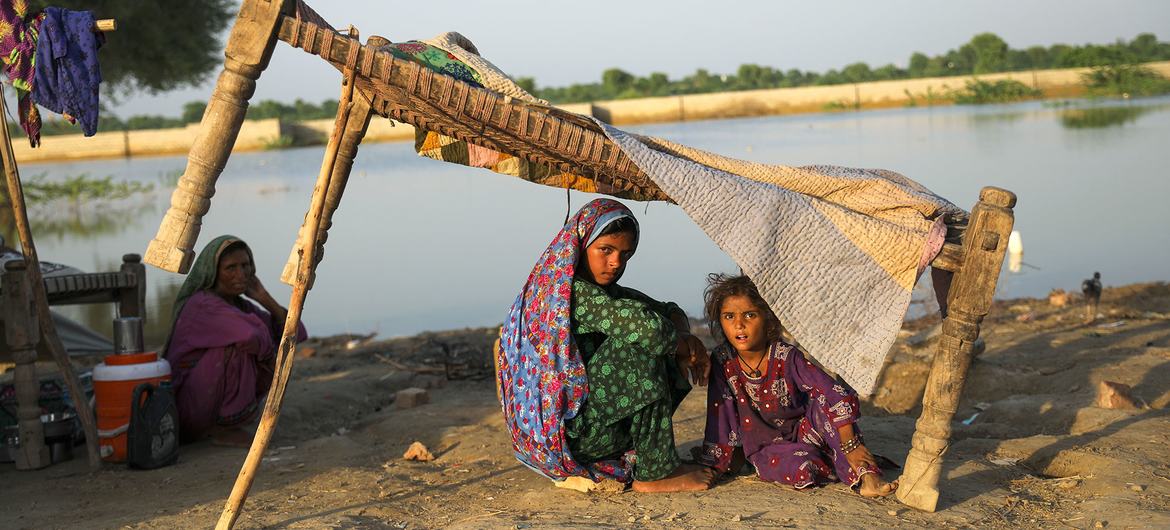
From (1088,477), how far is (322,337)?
666cm

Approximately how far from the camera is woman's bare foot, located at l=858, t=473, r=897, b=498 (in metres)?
3.71

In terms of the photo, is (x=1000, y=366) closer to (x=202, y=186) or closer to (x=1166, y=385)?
(x=1166, y=385)

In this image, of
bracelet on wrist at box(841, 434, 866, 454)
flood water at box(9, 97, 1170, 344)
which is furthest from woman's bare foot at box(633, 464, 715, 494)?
flood water at box(9, 97, 1170, 344)

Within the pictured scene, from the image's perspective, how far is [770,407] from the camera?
4031mm

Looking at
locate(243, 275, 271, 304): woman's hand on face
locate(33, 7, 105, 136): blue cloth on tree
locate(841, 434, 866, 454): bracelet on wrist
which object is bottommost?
locate(841, 434, 866, 454): bracelet on wrist

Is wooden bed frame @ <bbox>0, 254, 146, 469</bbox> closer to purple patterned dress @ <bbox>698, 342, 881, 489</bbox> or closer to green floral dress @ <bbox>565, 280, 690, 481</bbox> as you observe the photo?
green floral dress @ <bbox>565, 280, 690, 481</bbox>

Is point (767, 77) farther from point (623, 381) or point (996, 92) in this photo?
point (623, 381)

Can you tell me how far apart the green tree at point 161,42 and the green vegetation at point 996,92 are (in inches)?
1217

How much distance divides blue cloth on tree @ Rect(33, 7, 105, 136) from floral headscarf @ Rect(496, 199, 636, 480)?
193 cm

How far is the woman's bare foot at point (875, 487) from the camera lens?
3.71 metres

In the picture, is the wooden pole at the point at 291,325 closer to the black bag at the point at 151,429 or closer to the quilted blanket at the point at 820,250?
the quilted blanket at the point at 820,250

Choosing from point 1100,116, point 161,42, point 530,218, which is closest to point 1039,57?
point 1100,116

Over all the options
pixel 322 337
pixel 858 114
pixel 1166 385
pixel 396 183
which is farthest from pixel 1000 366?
pixel 858 114

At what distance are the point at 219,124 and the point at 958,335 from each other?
8.33ft
